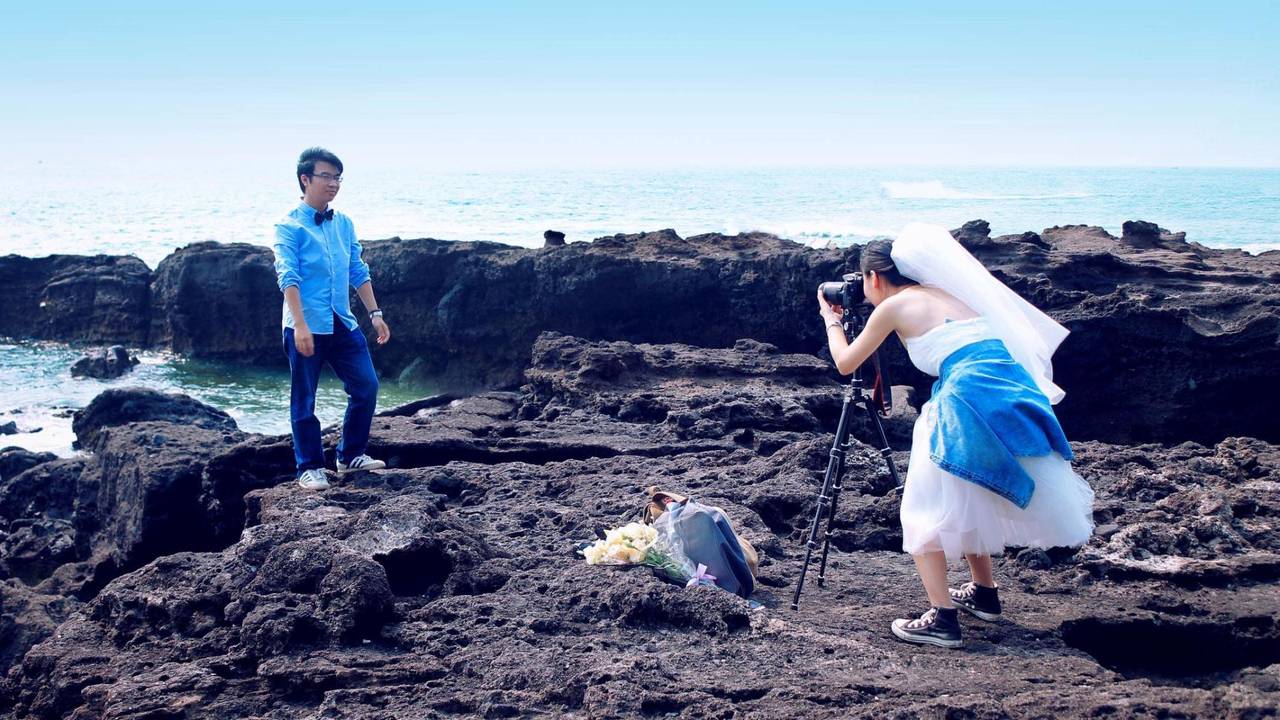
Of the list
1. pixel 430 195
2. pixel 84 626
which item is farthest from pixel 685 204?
pixel 84 626

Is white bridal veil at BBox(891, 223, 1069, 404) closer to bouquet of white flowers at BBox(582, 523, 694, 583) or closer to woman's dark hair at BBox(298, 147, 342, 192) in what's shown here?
bouquet of white flowers at BBox(582, 523, 694, 583)

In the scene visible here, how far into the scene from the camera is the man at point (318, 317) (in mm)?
6242

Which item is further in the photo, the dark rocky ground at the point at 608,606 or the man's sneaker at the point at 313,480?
the man's sneaker at the point at 313,480

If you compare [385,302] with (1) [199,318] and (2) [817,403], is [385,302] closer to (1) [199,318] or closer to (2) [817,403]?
(1) [199,318]

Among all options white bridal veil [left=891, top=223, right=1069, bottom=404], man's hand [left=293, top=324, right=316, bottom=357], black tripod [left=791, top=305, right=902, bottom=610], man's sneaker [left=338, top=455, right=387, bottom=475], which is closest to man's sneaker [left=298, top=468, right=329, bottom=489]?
man's sneaker [left=338, top=455, right=387, bottom=475]

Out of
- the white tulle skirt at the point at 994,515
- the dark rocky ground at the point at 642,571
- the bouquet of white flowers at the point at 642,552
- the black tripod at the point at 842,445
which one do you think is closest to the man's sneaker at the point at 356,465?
the dark rocky ground at the point at 642,571

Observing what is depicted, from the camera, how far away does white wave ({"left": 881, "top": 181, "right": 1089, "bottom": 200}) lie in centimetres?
6022

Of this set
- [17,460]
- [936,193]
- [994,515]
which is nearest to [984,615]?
[994,515]

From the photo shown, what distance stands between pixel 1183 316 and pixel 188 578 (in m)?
8.73

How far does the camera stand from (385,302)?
17391 millimetres

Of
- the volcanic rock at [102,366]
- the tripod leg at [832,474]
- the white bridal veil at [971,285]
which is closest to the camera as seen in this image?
the white bridal veil at [971,285]

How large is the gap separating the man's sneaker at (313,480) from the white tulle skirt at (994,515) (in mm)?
3612

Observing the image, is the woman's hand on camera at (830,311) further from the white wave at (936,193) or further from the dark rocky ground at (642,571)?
the white wave at (936,193)

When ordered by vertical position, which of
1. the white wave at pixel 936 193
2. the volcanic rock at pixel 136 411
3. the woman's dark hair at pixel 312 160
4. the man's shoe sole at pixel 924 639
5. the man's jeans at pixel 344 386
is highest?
the white wave at pixel 936 193
